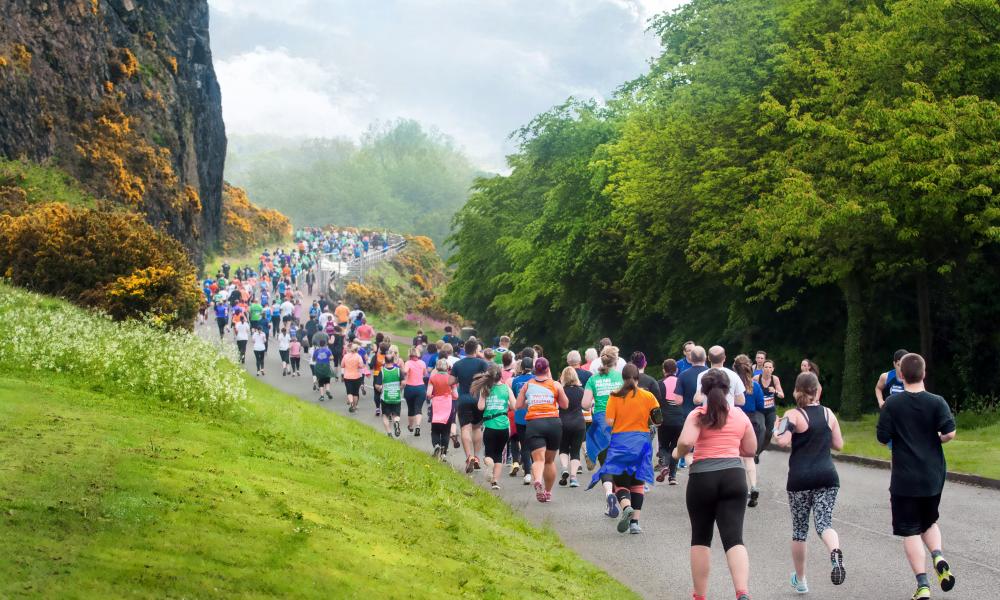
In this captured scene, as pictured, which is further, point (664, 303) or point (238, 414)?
point (664, 303)

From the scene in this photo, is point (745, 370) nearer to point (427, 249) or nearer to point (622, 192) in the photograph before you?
point (622, 192)

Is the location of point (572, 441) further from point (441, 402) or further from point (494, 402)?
point (441, 402)

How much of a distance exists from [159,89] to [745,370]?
42.6m

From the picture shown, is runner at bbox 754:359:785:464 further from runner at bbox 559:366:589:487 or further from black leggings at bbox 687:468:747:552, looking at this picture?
black leggings at bbox 687:468:747:552

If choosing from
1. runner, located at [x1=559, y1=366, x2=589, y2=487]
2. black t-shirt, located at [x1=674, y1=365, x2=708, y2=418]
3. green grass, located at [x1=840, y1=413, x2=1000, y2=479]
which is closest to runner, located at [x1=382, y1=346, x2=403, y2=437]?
runner, located at [x1=559, y1=366, x2=589, y2=487]

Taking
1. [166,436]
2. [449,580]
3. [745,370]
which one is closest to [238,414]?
[166,436]

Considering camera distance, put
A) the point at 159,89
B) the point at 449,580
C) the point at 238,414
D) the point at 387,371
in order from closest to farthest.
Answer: the point at 449,580
the point at 238,414
the point at 387,371
the point at 159,89

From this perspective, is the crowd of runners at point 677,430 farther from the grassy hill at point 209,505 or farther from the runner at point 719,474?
the grassy hill at point 209,505

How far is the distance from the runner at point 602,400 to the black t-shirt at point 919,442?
469cm

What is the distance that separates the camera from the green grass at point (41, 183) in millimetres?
34531

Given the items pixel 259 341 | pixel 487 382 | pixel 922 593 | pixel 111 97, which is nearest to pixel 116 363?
pixel 487 382

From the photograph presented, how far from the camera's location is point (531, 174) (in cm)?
5184

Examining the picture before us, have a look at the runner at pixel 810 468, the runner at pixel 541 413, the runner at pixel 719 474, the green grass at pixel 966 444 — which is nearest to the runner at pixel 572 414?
the runner at pixel 541 413

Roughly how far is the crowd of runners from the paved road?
235mm
